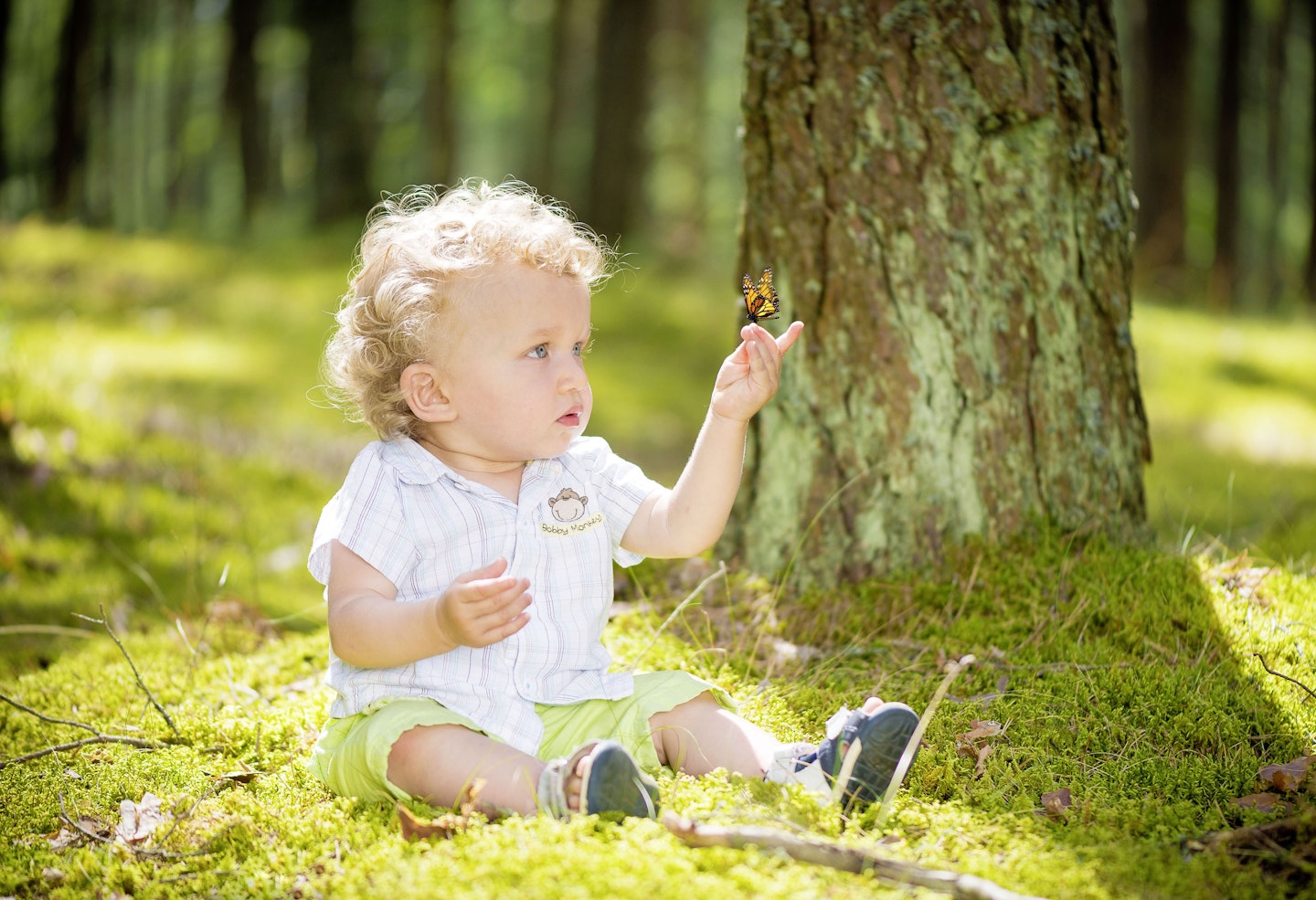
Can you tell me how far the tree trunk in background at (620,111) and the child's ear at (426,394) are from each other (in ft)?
39.2

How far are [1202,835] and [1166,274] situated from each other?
12818mm

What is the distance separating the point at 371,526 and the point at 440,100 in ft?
49.1

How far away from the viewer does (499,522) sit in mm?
2660

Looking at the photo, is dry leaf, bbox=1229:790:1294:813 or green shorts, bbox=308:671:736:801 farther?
green shorts, bbox=308:671:736:801

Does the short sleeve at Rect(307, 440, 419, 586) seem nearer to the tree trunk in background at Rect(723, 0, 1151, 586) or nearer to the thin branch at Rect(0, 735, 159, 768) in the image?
the thin branch at Rect(0, 735, 159, 768)

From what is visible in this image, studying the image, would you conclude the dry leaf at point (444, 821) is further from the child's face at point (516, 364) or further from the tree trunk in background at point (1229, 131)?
the tree trunk in background at point (1229, 131)

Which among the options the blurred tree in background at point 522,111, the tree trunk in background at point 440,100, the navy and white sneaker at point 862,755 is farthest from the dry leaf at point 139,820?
→ the tree trunk in background at point 440,100

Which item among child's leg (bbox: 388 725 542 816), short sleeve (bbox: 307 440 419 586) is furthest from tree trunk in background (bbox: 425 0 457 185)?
child's leg (bbox: 388 725 542 816)

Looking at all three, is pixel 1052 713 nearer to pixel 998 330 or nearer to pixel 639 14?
pixel 998 330

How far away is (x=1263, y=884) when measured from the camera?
6.44 feet

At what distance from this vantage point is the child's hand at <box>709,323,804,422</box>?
2.57m

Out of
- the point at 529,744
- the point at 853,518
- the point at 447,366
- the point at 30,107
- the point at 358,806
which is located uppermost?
the point at 30,107

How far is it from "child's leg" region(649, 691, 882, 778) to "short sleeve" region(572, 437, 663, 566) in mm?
457

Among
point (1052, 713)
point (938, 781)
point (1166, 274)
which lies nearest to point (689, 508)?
point (938, 781)
